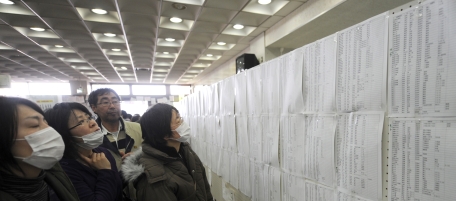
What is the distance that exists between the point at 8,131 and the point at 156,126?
0.65 meters

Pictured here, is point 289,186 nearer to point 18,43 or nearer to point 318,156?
point 318,156

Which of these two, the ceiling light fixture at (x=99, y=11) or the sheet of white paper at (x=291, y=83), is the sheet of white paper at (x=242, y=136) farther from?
the ceiling light fixture at (x=99, y=11)

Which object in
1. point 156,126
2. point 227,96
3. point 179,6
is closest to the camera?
point 156,126

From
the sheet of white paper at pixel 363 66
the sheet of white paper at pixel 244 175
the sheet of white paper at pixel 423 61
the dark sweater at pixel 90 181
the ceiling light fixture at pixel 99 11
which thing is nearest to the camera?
the sheet of white paper at pixel 423 61

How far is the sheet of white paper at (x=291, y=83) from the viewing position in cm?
106

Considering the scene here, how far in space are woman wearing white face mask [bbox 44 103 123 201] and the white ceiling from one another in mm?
1964

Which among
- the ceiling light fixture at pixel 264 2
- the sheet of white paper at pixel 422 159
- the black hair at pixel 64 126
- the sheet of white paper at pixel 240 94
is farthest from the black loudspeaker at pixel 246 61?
the sheet of white paper at pixel 422 159

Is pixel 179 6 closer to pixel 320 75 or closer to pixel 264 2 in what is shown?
pixel 264 2

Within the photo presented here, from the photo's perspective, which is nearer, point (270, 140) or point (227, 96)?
point (270, 140)

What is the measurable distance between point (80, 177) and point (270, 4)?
9.45ft

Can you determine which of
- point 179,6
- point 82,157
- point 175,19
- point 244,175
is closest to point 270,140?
point 244,175

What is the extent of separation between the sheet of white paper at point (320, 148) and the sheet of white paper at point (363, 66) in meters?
0.11

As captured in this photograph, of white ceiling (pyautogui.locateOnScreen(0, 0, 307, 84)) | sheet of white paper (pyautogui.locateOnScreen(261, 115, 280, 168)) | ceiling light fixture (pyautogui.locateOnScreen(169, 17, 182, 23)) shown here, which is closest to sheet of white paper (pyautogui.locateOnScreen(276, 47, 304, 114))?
sheet of white paper (pyautogui.locateOnScreen(261, 115, 280, 168))

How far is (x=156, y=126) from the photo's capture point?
1268 mm
